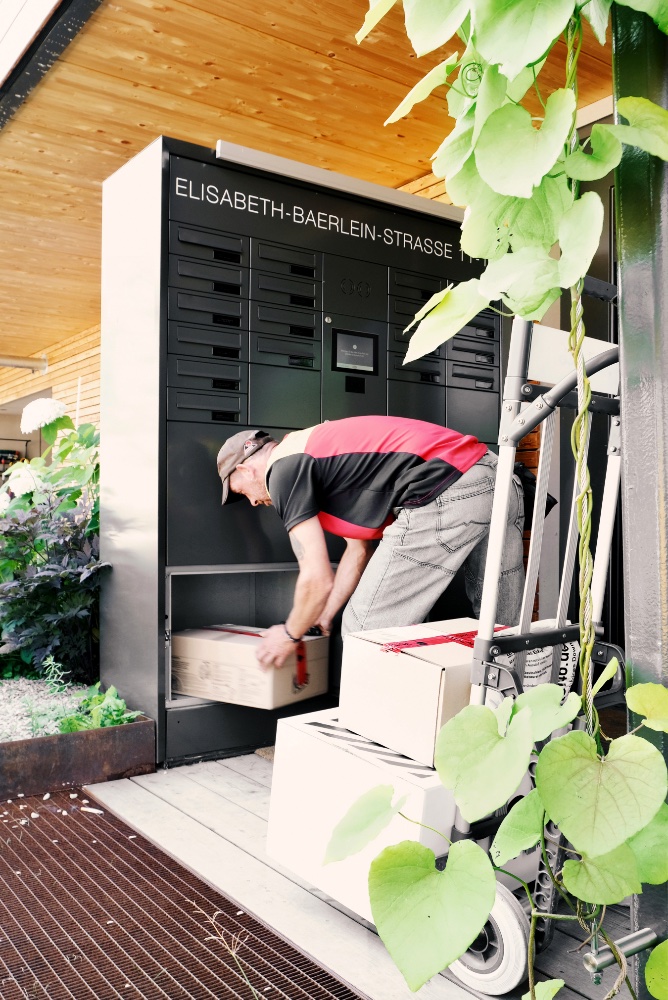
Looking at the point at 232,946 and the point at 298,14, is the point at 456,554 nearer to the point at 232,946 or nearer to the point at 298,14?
the point at 232,946

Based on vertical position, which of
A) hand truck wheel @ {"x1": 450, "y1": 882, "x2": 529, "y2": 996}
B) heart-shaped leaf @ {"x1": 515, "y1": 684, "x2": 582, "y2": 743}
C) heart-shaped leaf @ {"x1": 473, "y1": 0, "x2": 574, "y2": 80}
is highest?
heart-shaped leaf @ {"x1": 473, "y1": 0, "x2": 574, "y2": 80}

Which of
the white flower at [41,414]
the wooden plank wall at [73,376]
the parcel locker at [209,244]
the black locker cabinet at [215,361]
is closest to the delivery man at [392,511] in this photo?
the black locker cabinet at [215,361]

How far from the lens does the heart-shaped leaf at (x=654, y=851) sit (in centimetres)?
51

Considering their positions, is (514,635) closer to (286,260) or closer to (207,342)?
(207,342)

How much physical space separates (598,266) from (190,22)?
194 centimetres

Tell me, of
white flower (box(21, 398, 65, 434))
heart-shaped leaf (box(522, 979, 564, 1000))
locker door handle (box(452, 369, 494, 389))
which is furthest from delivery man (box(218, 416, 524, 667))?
heart-shaped leaf (box(522, 979, 564, 1000))

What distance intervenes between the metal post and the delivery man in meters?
1.71

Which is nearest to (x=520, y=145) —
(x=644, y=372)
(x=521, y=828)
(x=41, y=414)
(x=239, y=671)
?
(x=644, y=372)

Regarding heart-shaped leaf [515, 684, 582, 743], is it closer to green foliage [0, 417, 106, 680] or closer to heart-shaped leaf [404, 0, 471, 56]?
heart-shaped leaf [404, 0, 471, 56]

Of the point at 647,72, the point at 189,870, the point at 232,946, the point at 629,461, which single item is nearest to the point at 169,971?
the point at 232,946

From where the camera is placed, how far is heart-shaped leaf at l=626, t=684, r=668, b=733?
20.1 inches

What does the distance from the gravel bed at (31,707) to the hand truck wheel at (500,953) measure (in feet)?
5.24

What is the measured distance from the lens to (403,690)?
1.68 meters

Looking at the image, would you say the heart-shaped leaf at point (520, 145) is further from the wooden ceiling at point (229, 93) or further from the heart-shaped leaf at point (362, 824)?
the wooden ceiling at point (229, 93)
